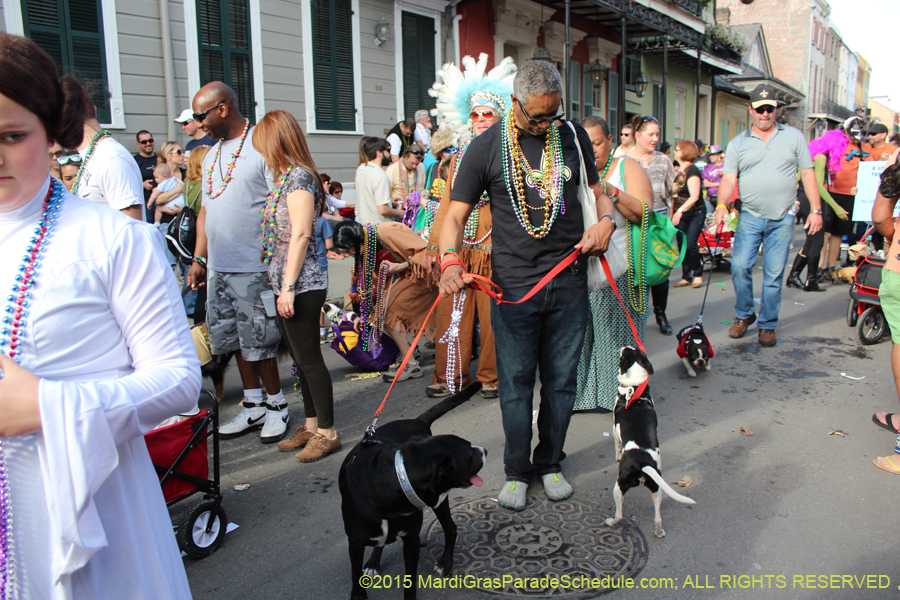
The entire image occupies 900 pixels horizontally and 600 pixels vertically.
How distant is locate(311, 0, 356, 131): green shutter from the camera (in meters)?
11.5

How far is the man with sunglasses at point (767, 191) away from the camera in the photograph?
6.09 meters

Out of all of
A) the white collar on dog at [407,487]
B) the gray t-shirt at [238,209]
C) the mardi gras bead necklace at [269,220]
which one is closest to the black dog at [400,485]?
the white collar on dog at [407,487]

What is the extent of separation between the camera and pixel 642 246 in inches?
181

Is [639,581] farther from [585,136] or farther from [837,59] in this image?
[837,59]

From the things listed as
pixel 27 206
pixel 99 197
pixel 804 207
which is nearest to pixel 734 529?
pixel 27 206

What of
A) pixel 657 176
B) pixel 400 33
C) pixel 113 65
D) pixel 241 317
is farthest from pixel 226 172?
pixel 400 33

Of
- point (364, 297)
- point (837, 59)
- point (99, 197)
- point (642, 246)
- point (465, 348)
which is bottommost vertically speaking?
point (465, 348)

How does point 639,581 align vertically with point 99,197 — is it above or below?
below

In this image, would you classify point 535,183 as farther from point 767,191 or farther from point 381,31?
point 381,31

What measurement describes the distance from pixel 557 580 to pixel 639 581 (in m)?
0.34

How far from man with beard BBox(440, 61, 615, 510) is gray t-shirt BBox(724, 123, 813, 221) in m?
3.57

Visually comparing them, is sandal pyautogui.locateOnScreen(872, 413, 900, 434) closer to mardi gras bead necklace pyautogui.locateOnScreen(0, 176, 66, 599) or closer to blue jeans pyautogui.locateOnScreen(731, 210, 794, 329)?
blue jeans pyautogui.locateOnScreen(731, 210, 794, 329)

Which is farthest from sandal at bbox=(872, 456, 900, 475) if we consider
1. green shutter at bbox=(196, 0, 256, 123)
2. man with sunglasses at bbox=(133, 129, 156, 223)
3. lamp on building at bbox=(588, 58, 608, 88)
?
lamp on building at bbox=(588, 58, 608, 88)

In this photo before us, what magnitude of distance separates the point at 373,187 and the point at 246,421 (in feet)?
13.5
